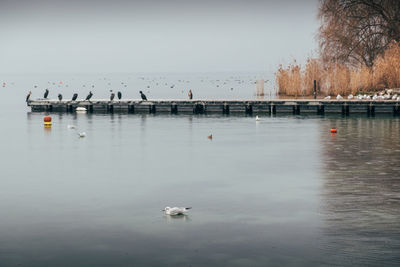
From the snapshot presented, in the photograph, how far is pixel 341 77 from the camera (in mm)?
53594

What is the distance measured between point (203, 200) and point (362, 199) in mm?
4273

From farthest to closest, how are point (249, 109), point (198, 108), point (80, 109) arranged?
1. point (80, 109)
2. point (198, 108)
3. point (249, 109)

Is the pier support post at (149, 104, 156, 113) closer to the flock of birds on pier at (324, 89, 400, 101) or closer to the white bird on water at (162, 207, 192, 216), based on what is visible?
the flock of birds on pier at (324, 89, 400, 101)

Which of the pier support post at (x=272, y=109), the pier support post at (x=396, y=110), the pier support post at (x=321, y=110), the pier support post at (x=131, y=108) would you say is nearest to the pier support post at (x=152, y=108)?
the pier support post at (x=131, y=108)

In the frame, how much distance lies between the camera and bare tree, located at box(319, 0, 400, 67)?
54.4 meters

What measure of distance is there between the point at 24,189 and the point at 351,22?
1567 inches

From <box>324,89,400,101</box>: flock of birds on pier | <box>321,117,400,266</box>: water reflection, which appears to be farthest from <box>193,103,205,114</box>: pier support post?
<box>321,117,400,266</box>: water reflection

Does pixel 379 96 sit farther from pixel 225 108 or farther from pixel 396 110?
pixel 225 108

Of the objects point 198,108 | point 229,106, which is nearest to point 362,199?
point 229,106

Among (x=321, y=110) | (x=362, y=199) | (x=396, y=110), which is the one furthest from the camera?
(x=321, y=110)

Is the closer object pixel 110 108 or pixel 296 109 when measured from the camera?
pixel 296 109

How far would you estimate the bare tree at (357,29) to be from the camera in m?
54.4

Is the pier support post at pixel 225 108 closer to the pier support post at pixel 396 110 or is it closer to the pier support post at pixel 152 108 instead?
the pier support post at pixel 152 108

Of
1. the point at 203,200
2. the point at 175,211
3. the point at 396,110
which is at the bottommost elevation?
the point at 203,200
